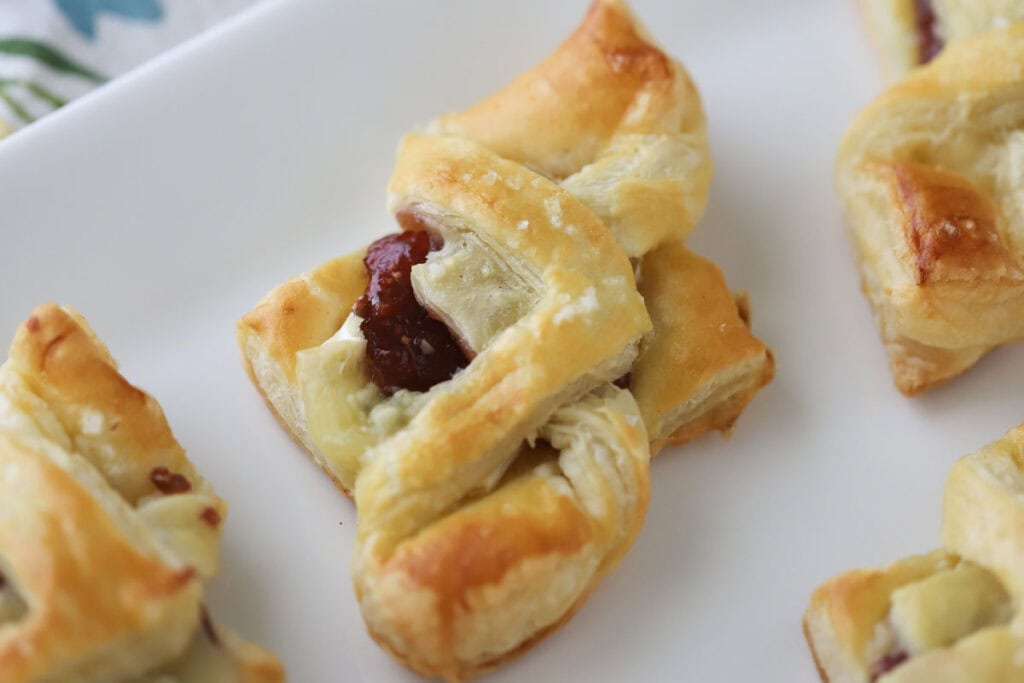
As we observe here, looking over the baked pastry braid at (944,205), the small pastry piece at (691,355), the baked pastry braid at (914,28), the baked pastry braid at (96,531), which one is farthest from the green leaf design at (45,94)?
the baked pastry braid at (914,28)

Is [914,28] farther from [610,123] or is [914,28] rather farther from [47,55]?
[47,55]

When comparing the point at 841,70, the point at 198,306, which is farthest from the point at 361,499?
the point at 841,70

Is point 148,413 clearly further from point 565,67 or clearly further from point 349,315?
point 565,67

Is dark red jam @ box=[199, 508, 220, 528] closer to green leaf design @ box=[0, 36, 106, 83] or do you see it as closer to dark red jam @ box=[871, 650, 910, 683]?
dark red jam @ box=[871, 650, 910, 683]

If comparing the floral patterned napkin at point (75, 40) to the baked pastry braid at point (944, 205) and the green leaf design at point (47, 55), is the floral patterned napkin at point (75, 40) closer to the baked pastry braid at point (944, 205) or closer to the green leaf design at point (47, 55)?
the green leaf design at point (47, 55)

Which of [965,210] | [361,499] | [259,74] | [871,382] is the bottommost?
[871,382]

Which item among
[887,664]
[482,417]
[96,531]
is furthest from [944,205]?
[96,531]

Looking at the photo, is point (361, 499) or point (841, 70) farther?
point (841, 70)
